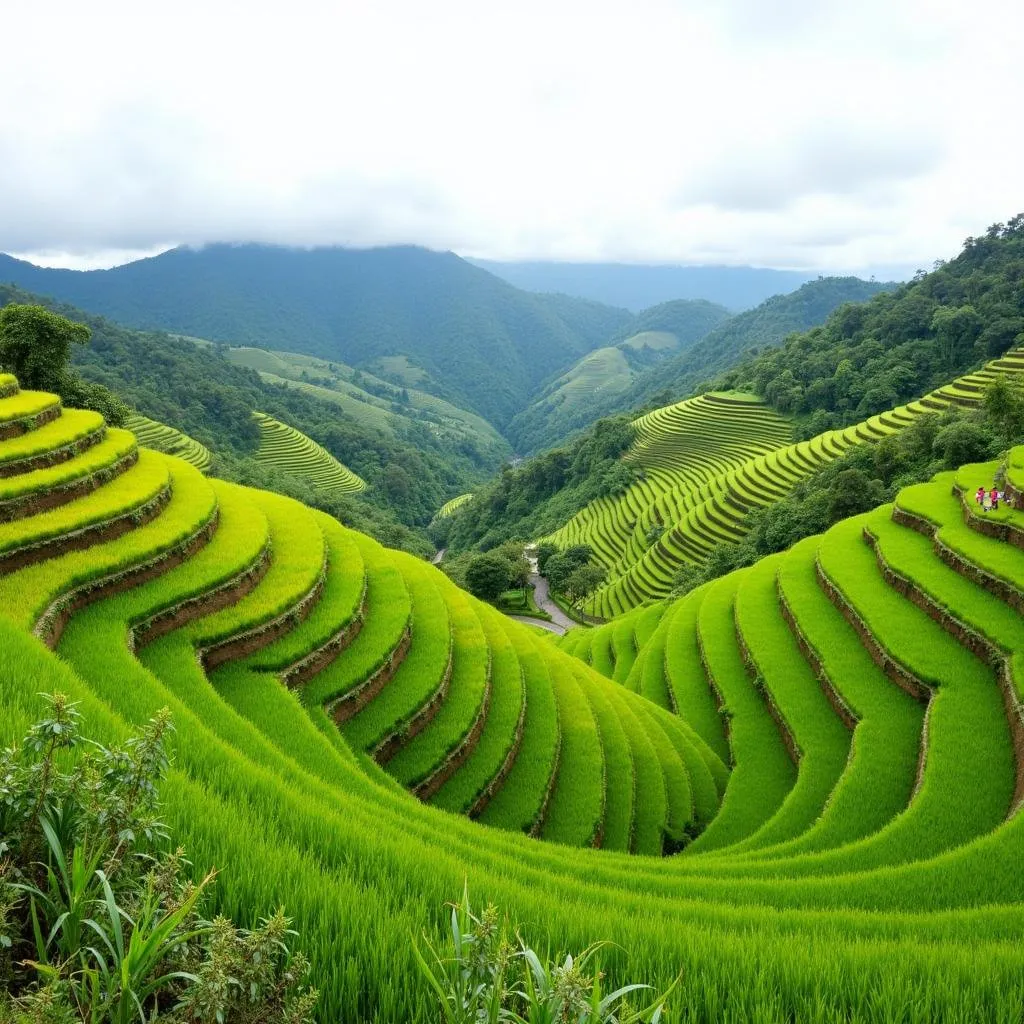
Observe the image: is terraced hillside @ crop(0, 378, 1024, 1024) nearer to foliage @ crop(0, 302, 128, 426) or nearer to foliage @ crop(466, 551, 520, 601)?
foliage @ crop(0, 302, 128, 426)

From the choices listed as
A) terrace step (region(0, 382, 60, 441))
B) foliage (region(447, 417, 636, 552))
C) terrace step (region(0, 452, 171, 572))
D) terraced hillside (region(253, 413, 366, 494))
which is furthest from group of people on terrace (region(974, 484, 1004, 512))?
terraced hillside (region(253, 413, 366, 494))

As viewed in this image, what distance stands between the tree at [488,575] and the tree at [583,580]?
206 inches

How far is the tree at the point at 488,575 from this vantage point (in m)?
48.0

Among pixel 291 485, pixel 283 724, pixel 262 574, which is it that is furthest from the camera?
pixel 291 485

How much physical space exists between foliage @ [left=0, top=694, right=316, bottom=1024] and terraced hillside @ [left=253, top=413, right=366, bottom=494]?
83553 millimetres

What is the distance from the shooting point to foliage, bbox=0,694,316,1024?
1.98m

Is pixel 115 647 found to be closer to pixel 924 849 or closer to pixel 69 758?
pixel 69 758

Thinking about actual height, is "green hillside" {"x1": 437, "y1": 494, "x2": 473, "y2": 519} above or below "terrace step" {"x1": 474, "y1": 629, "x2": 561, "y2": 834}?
below

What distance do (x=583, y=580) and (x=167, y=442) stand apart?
155 ft

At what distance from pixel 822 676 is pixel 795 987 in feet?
43.5

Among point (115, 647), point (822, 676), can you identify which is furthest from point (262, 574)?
point (822, 676)

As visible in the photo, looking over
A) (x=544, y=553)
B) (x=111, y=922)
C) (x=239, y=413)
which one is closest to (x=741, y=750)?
(x=111, y=922)

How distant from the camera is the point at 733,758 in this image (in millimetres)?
14812

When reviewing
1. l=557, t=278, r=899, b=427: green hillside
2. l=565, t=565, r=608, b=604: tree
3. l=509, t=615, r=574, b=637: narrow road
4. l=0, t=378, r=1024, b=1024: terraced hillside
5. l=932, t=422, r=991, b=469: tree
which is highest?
l=557, t=278, r=899, b=427: green hillside
